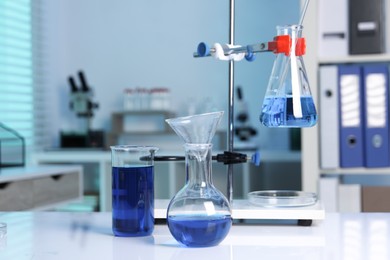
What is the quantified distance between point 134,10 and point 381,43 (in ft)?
4.88

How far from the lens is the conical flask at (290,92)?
3.30 feet

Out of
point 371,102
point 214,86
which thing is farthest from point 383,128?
point 214,86

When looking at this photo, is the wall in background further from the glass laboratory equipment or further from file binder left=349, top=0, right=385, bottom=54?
the glass laboratory equipment

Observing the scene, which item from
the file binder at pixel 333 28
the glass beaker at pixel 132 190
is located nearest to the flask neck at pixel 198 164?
the glass beaker at pixel 132 190

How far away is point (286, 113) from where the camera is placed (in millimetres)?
1014

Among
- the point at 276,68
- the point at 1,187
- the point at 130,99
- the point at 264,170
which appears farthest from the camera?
the point at 130,99

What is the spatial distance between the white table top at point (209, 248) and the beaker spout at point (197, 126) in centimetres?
17

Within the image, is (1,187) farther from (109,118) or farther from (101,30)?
(101,30)

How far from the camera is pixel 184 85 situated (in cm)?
316

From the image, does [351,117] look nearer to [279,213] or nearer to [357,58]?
[357,58]

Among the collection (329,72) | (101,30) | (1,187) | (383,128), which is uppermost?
(101,30)

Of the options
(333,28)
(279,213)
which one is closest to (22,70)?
(333,28)

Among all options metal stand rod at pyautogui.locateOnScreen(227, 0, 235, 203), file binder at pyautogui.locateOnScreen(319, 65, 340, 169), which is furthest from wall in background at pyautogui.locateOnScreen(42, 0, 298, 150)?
metal stand rod at pyautogui.locateOnScreen(227, 0, 235, 203)

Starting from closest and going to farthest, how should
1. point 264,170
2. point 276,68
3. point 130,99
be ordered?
point 276,68
point 264,170
point 130,99
